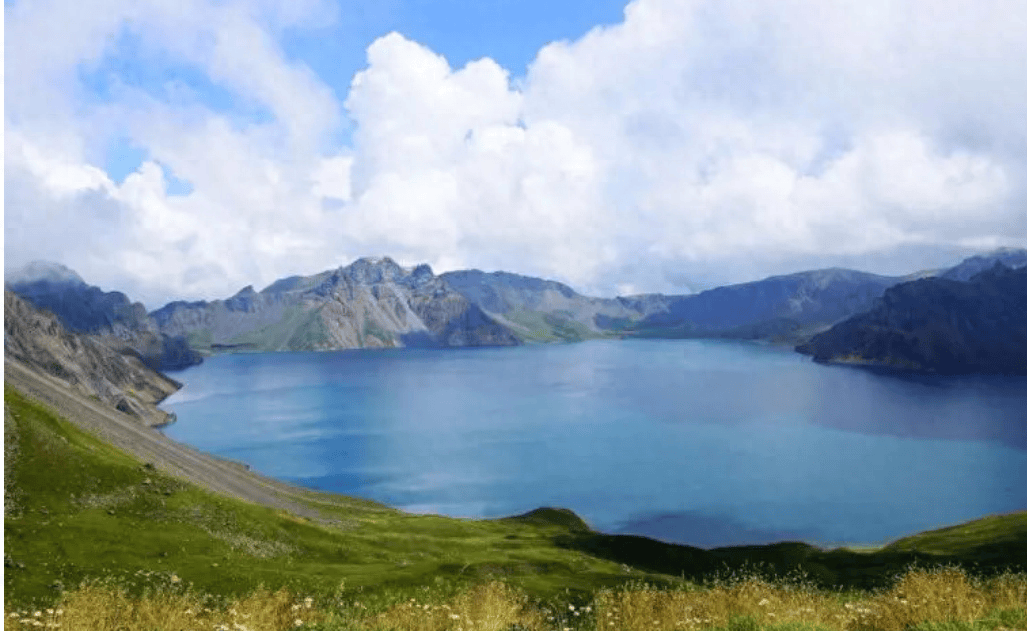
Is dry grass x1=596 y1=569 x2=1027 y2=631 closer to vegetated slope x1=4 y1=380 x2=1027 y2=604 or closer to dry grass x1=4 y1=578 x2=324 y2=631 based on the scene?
dry grass x1=4 y1=578 x2=324 y2=631

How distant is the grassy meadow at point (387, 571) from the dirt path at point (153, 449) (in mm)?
7071

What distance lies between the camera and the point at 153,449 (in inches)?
4205

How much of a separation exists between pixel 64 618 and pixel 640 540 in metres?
82.7

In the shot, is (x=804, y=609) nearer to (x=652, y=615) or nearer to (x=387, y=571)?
(x=652, y=615)

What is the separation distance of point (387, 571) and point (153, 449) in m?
65.5

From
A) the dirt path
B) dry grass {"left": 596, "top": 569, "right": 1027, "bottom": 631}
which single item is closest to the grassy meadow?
dry grass {"left": 596, "top": 569, "right": 1027, "bottom": 631}

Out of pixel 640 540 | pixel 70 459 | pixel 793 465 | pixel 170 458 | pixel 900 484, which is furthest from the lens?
pixel 793 465

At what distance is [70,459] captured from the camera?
6216 cm

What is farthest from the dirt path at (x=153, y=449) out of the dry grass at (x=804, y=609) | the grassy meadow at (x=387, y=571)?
the dry grass at (x=804, y=609)

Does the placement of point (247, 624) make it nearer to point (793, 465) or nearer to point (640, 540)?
point (640, 540)

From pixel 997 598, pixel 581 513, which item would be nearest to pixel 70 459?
pixel 997 598

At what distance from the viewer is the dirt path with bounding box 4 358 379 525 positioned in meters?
98.6

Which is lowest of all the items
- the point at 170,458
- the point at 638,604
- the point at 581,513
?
the point at 581,513

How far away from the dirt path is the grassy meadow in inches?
278
